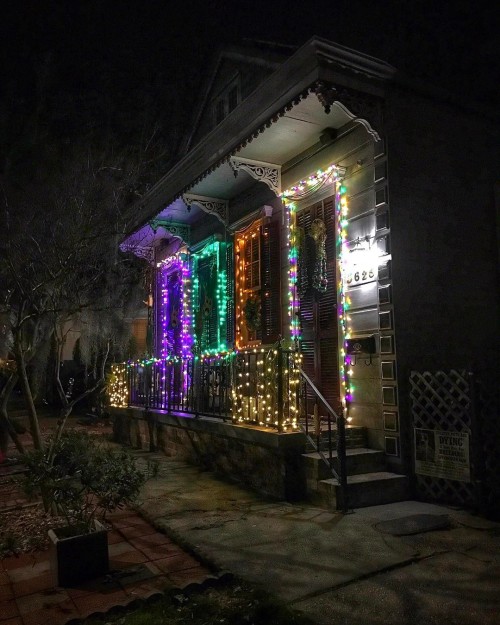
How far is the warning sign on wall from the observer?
6066mm

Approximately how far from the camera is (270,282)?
10156 millimetres

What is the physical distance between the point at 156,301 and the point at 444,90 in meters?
10.2

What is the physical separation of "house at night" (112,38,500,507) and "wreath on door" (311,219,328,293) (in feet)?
0.12

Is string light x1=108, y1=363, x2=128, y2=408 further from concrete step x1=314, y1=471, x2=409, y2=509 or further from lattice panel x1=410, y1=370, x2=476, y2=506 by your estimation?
lattice panel x1=410, y1=370, x2=476, y2=506

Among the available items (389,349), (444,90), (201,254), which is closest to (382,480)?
(389,349)

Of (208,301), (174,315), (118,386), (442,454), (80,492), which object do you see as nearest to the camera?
(80,492)

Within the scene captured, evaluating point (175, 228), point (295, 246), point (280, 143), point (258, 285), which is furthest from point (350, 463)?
point (175, 228)

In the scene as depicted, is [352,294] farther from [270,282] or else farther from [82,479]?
[82,479]

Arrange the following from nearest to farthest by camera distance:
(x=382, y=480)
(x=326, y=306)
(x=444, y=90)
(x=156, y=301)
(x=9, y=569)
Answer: (x=9, y=569), (x=382, y=480), (x=444, y=90), (x=326, y=306), (x=156, y=301)

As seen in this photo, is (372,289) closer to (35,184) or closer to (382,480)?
(382,480)

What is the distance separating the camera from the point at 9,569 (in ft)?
15.7

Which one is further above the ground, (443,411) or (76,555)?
(443,411)

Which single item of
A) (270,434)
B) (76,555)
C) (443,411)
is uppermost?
(443,411)

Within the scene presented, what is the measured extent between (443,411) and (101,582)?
4.48 m
